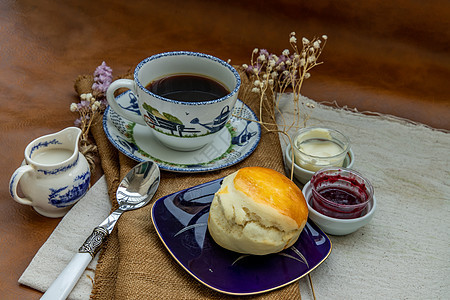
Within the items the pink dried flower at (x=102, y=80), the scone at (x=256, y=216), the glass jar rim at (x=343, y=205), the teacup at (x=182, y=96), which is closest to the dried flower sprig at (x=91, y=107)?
the pink dried flower at (x=102, y=80)

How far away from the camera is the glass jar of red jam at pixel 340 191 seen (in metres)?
1.12

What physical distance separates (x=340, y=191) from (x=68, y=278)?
0.61m

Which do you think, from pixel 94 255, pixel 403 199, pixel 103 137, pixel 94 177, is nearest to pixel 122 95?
pixel 103 137

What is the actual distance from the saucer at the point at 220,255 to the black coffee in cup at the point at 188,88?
26 cm

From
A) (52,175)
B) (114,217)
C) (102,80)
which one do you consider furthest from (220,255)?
(102,80)

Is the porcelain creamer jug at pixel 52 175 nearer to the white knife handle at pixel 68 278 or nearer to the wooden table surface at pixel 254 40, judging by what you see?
the white knife handle at pixel 68 278

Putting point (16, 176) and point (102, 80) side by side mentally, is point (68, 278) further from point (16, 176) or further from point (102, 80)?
point (102, 80)

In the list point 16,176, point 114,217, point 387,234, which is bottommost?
point 387,234

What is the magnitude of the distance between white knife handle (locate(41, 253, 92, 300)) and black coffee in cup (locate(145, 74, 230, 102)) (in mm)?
436

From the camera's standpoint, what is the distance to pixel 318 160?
124 centimetres

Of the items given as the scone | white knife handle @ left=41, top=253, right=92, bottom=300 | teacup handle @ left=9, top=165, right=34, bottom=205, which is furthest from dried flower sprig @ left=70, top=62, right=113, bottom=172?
the scone

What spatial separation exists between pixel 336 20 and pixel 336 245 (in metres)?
0.98

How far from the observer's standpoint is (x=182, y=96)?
1253 mm

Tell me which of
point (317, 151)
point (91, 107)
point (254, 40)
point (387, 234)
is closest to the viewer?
point (387, 234)
